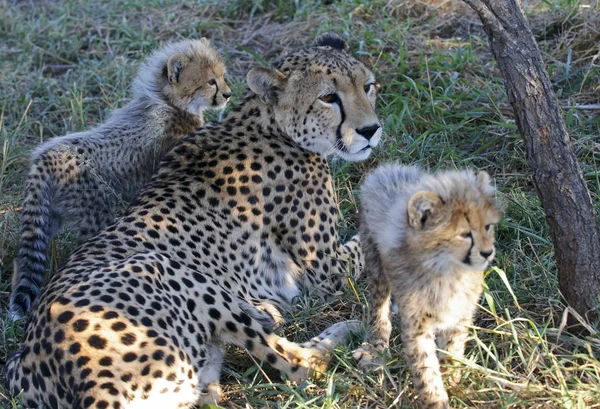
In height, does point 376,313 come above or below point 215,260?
above

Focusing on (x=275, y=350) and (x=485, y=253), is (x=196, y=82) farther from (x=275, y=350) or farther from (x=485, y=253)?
(x=485, y=253)

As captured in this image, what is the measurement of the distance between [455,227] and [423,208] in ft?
0.35

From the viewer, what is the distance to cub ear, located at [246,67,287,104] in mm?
3764

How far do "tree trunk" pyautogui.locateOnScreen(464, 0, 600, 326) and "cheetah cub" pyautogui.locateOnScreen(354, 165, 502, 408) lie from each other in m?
0.34

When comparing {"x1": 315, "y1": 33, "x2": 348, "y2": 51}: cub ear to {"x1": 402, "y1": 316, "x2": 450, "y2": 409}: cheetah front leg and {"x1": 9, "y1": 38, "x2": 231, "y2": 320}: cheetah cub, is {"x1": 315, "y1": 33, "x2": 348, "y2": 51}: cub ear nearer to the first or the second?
{"x1": 9, "y1": 38, "x2": 231, "y2": 320}: cheetah cub

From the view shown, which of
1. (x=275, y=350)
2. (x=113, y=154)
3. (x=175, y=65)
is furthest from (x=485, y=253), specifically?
(x=175, y=65)

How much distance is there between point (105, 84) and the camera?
5.61 metres

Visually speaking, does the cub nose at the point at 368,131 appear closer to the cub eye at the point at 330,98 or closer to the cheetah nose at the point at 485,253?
the cub eye at the point at 330,98

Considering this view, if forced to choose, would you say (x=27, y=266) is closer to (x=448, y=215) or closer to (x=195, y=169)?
(x=195, y=169)

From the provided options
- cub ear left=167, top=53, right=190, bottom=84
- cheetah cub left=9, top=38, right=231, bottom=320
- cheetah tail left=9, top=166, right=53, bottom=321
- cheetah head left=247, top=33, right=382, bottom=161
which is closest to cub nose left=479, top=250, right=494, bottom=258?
cheetah head left=247, top=33, right=382, bottom=161

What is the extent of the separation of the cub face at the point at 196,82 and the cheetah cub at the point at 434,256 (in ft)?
6.62

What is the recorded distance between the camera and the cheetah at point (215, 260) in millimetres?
2871

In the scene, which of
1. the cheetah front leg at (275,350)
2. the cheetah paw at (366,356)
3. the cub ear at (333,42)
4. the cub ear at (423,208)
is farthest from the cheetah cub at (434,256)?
the cub ear at (333,42)

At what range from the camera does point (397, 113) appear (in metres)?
4.83
